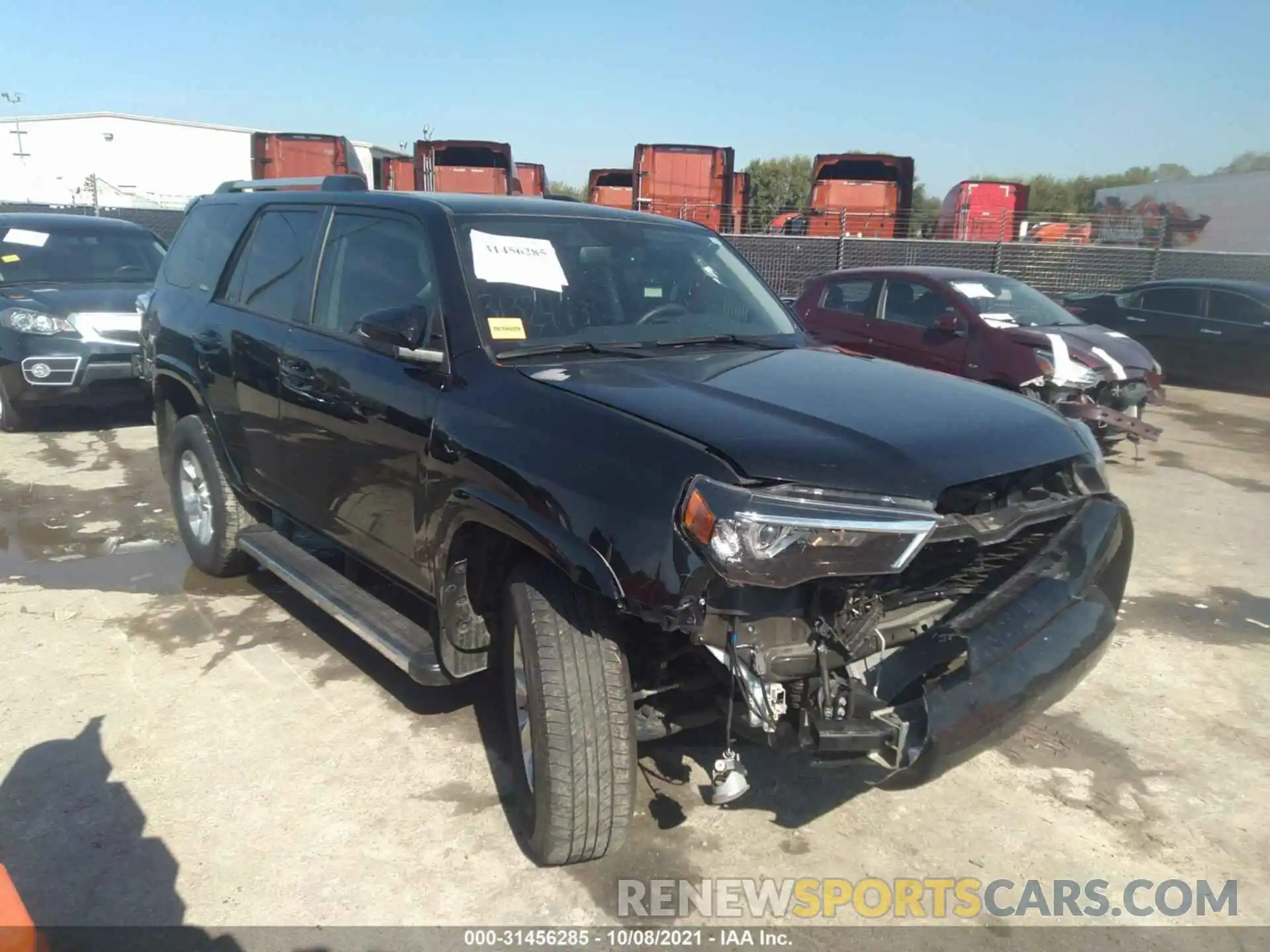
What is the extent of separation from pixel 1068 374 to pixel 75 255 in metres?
9.11

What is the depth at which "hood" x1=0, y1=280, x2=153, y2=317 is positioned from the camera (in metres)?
8.34

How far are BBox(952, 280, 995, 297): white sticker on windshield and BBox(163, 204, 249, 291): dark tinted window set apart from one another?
6551 millimetres

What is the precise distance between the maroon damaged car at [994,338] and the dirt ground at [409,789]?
3425mm

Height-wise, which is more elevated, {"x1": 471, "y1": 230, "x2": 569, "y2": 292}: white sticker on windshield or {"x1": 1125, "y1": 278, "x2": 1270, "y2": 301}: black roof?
{"x1": 471, "y1": 230, "x2": 569, "y2": 292}: white sticker on windshield

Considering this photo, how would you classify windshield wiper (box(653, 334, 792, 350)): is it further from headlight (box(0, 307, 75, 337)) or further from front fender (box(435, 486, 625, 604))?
headlight (box(0, 307, 75, 337))

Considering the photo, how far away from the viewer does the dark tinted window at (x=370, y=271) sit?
3.54 meters

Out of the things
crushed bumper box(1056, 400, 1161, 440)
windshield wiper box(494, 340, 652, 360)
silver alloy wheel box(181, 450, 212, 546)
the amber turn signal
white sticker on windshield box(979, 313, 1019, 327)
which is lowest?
silver alloy wheel box(181, 450, 212, 546)

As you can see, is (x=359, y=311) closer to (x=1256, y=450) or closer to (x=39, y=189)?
(x=1256, y=450)

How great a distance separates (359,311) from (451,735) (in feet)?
5.51

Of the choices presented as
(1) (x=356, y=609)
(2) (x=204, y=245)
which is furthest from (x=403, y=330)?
(2) (x=204, y=245)

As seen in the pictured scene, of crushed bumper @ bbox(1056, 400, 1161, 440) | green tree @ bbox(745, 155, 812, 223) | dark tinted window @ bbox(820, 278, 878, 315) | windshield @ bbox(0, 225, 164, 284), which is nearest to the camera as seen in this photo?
crushed bumper @ bbox(1056, 400, 1161, 440)

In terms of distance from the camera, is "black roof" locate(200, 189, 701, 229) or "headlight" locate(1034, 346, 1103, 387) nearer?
"black roof" locate(200, 189, 701, 229)

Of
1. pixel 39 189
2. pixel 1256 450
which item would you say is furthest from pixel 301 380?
pixel 39 189

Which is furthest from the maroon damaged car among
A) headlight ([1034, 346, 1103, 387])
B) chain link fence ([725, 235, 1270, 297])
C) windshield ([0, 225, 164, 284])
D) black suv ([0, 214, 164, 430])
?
windshield ([0, 225, 164, 284])
